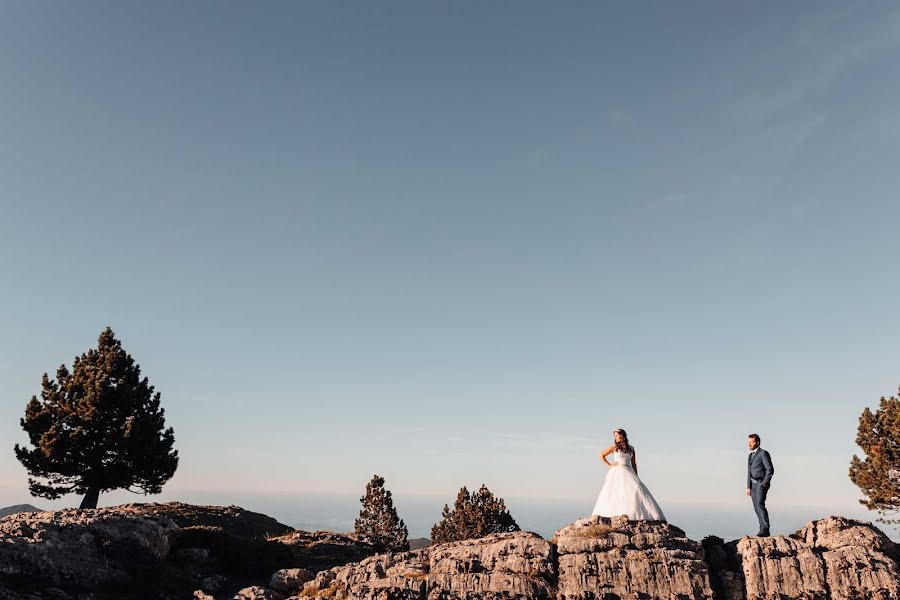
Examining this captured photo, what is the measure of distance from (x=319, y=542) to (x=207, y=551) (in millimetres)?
12445

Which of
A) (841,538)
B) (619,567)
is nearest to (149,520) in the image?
(619,567)

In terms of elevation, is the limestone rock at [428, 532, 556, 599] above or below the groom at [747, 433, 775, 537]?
below

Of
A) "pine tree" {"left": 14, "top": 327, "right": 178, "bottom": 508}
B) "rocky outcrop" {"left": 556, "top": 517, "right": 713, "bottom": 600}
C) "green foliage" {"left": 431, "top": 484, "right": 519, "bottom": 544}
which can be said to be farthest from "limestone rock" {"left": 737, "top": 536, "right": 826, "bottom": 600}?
"green foliage" {"left": 431, "top": 484, "right": 519, "bottom": 544}

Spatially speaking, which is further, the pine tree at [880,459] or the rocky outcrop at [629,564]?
the pine tree at [880,459]

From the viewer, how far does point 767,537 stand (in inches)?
838

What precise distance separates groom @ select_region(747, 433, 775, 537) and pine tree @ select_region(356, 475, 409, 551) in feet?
168

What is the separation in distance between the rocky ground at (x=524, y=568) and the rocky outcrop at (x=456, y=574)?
4 cm

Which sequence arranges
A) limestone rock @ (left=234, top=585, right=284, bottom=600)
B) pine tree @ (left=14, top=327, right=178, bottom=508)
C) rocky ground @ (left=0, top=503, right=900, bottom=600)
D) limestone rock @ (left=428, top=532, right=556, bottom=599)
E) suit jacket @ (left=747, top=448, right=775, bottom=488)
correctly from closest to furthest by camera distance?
rocky ground @ (left=0, top=503, right=900, bottom=600) < limestone rock @ (left=428, top=532, right=556, bottom=599) < limestone rock @ (left=234, top=585, right=284, bottom=600) < suit jacket @ (left=747, top=448, right=775, bottom=488) < pine tree @ (left=14, top=327, right=178, bottom=508)

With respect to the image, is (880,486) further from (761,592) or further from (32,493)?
(32,493)

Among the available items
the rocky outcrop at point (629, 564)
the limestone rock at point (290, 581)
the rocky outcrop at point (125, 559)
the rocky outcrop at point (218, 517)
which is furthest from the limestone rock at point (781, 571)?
the rocky outcrop at point (218, 517)

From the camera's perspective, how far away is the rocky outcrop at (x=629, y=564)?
61.9 ft

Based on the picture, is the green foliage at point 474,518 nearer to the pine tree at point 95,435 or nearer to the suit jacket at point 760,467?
the pine tree at point 95,435

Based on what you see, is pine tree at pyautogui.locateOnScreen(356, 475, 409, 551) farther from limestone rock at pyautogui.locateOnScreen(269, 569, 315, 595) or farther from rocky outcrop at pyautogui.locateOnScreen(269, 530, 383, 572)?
limestone rock at pyautogui.locateOnScreen(269, 569, 315, 595)

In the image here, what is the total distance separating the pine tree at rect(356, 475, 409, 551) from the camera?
66312mm
